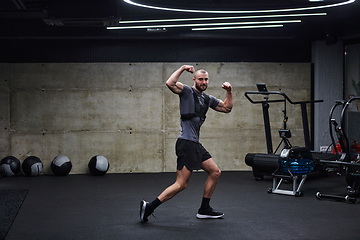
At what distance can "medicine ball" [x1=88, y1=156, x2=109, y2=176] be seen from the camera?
7086 millimetres

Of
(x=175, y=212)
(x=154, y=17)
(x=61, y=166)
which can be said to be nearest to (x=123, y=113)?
(x=61, y=166)

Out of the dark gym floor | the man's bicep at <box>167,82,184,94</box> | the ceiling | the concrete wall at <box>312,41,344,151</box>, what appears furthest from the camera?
the concrete wall at <box>312,41,344,151</box>

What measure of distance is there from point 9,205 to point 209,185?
260 centimetres

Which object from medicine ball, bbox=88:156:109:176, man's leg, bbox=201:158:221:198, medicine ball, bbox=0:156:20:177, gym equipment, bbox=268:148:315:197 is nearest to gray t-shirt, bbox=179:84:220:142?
man's leg, bbox=201:158:221:198

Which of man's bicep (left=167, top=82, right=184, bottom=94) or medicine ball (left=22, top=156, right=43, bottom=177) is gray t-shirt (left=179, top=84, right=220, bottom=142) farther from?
medicine ball (left=22, top=156, right=43, bottom=177)

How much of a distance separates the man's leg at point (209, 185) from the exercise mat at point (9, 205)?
199 cm

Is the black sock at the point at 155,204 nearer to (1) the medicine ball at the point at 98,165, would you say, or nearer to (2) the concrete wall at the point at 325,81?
(1) the medicine ball at the point at 98,165

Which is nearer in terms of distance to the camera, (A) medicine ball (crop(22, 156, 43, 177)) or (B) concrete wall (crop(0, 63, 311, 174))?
(A) medicine ball (crop(22, 156, 43, 177))

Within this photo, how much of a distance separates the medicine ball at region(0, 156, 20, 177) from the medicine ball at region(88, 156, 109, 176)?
1260mm

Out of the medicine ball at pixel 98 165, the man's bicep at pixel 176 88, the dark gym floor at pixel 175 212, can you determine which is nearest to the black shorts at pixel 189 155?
the man's bicep at pixel 176 88

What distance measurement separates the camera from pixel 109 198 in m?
5.44

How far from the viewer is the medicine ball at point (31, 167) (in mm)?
7008

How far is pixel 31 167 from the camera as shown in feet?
23.0

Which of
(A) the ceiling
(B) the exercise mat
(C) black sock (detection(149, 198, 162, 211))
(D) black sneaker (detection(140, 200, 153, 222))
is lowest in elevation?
(B) the exercise mat
